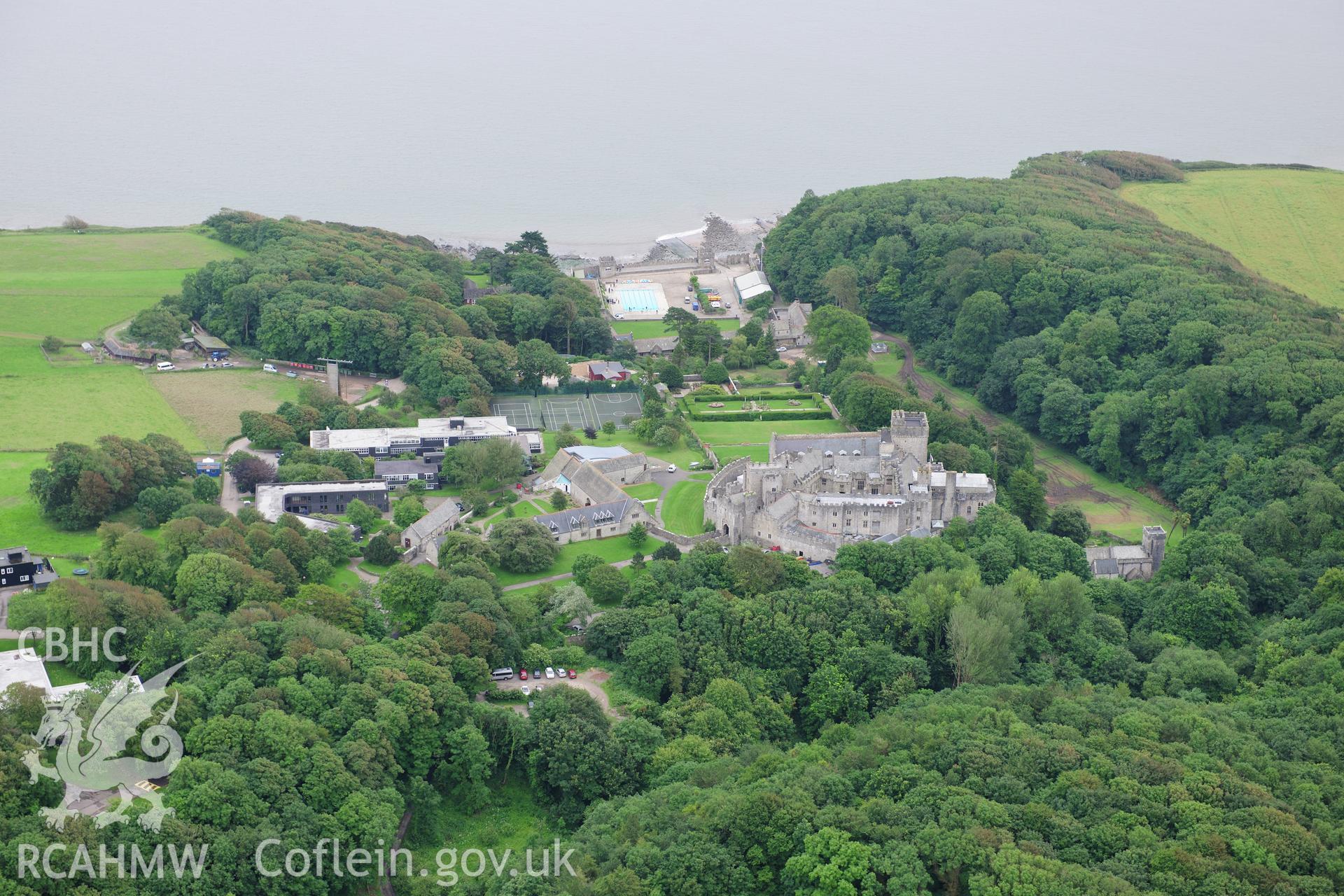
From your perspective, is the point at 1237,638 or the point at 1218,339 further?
the point at 1218,339

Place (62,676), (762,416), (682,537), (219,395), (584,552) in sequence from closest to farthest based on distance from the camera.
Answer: (62,676), (584,552), (682,537), (219,395), (762,416)

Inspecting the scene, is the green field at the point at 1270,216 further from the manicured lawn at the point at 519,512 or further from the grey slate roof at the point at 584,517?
the manicured lawn at the point at 519,512

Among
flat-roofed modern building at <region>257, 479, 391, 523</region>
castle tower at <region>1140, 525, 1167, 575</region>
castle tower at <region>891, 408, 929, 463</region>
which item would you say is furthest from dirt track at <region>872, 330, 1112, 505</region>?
flat-roofed modern building at <region>257, 479, 391, 523</region>

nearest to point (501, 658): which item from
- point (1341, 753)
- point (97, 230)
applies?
point (1341, 753)

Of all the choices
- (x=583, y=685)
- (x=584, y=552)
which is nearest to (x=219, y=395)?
(x=584, y=552)

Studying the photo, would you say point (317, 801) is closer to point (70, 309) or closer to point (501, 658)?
point (501, 658)

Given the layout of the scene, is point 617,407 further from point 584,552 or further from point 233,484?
point 233,484
